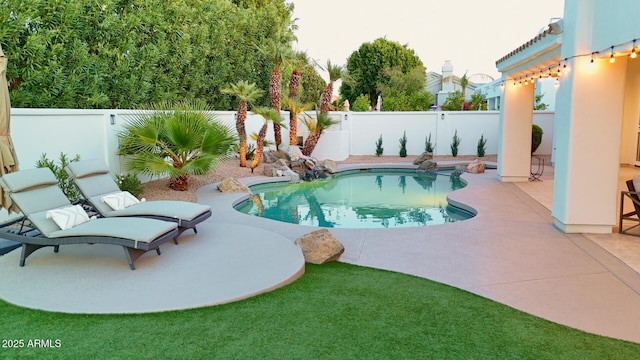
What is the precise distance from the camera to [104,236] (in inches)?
208

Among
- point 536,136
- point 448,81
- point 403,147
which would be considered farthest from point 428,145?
point 448,81

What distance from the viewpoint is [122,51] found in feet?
39.1

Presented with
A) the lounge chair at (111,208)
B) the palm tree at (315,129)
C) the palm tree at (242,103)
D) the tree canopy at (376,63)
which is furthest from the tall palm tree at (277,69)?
the tree canopy at (376,63)

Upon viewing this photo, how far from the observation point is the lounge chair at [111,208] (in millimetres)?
6496

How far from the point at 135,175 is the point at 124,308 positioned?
6755mm

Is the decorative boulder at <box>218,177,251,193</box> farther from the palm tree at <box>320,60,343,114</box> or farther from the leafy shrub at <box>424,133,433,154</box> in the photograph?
the leafy shrub at <box>424,133,433,154</box>

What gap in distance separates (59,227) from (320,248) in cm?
319

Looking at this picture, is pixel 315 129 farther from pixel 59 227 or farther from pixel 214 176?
pixel 59 227

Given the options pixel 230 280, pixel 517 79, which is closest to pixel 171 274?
pixel 230 280

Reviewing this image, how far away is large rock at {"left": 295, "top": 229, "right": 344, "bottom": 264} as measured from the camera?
6.08 m

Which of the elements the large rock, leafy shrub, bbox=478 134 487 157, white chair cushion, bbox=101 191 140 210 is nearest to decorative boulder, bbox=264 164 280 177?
white chair cushion, bbox=101 191 140 210

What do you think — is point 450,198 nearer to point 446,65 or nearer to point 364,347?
point 364,347

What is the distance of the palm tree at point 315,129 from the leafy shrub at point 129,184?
371 inches

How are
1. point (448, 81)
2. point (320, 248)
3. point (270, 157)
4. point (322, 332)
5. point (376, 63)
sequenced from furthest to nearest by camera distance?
1. point (448, 81)
2. point (376, 63)
3. point (270, 157)
4. point (320, 248)
5. point (322, 332)
